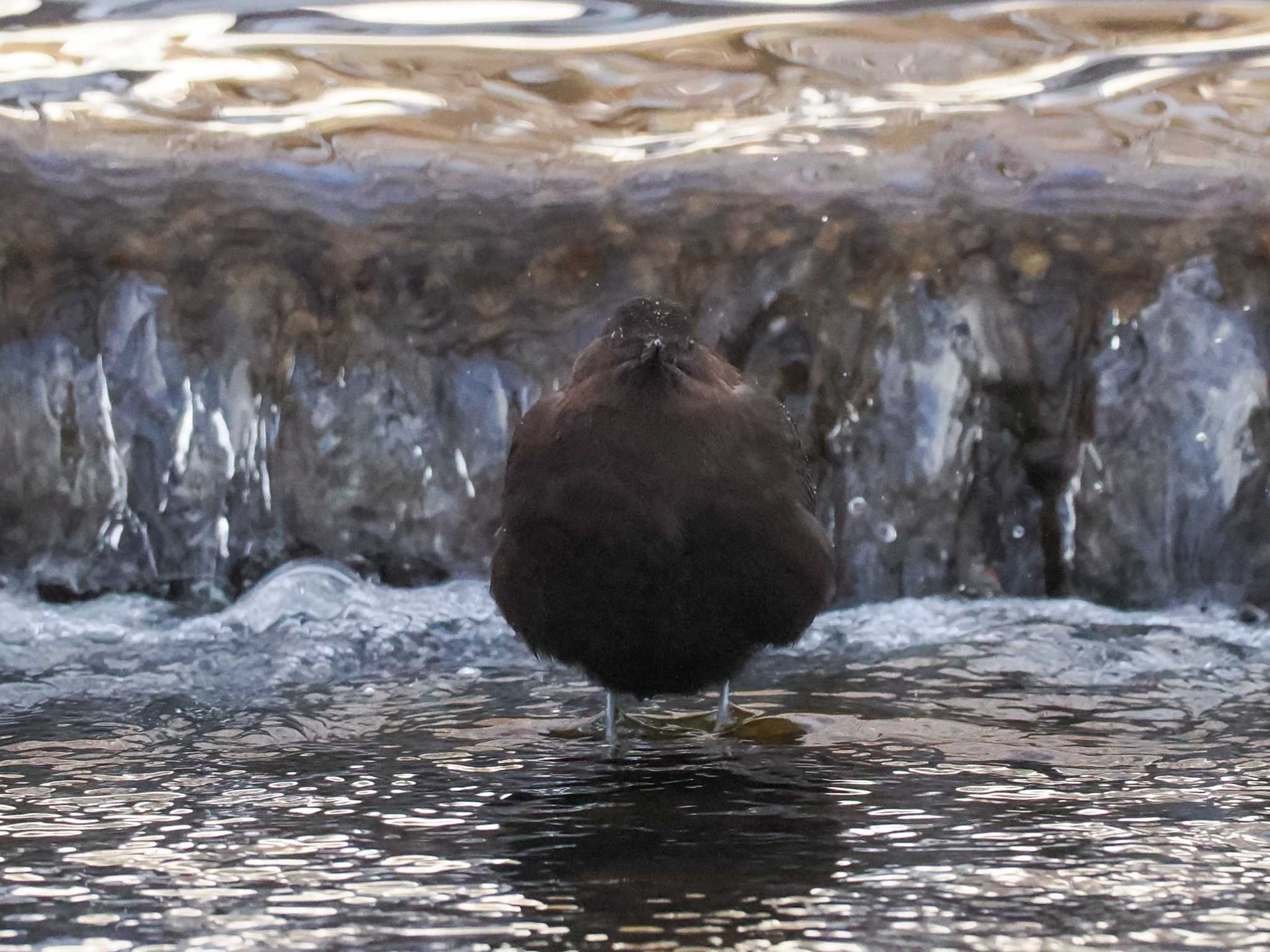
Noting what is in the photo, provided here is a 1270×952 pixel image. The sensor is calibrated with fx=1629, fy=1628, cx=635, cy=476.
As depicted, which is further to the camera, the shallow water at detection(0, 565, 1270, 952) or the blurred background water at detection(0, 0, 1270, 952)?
the blurred background water at detection(0, 0, 1270, 952)

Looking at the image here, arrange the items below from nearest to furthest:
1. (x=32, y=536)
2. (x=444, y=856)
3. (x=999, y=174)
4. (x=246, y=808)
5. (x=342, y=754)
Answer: (x=444, y=856) → (x=246, y=808) → (x=342, y=754) → (x=32, y=536) → (x=999, y=174)

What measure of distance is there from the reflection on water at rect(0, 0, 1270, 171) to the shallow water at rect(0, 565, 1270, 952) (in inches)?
125

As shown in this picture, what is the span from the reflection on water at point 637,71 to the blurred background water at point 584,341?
0.08ft

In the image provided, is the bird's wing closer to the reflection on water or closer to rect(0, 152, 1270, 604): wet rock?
rect(0, 152, 1270, 604): wet rock

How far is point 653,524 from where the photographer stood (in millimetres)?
3836

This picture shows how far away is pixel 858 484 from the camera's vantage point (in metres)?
7.07

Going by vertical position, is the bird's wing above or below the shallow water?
above

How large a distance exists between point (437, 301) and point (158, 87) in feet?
7.18

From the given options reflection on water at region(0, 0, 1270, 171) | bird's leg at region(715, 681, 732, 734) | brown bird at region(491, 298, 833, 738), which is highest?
reflection on water at region(0, 0, 1270, 171)

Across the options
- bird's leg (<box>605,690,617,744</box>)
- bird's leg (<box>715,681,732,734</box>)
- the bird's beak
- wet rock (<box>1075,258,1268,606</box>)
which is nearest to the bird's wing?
the bird's beak

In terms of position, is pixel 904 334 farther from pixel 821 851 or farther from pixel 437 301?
pixel 821 851

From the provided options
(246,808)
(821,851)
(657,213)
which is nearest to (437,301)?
(657,213)

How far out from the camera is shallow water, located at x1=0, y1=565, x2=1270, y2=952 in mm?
2580

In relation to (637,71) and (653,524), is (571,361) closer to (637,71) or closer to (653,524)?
(637,71)
